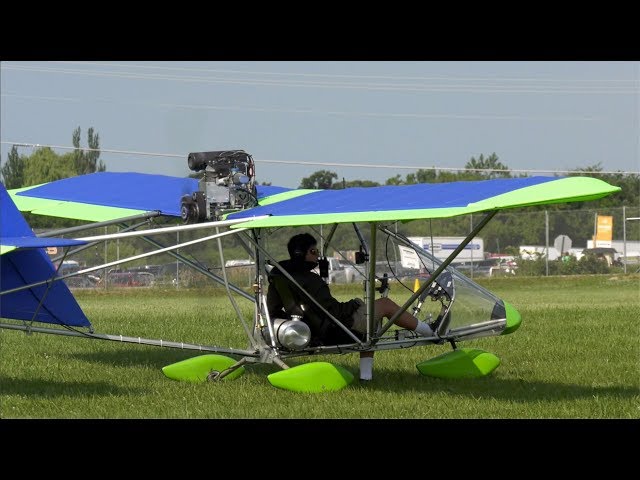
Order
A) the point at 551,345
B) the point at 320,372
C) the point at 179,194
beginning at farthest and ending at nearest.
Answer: the point at 551,345 < the point at 179,194 < the point at 320,372

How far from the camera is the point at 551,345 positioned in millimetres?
15367

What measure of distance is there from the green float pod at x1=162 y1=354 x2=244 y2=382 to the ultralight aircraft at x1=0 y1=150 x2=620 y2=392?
13mm

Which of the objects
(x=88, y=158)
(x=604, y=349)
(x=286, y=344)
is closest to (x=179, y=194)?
(x=286, y=344)

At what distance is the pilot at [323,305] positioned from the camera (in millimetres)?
11672

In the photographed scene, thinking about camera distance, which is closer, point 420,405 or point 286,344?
point 420,405

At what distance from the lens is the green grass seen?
33.4 ft

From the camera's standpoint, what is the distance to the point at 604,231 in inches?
1688

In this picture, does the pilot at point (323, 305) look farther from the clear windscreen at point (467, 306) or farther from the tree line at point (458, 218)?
the tree line at point (458, 218)

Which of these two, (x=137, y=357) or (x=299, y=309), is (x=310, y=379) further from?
(x=137, y=357)

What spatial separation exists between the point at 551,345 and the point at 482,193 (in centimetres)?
560

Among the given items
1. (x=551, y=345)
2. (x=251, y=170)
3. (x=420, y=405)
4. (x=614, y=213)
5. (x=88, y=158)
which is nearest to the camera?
(x=420, y=405)

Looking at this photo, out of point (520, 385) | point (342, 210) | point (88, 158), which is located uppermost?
point (88, 158)

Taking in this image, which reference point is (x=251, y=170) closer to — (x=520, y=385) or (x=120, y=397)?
(x=120, y=397)

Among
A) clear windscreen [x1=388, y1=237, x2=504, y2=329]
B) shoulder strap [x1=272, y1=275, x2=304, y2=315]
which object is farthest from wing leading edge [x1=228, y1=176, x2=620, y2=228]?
clear windscreen [x1=388, y1=237, x2=504, y2=329]
